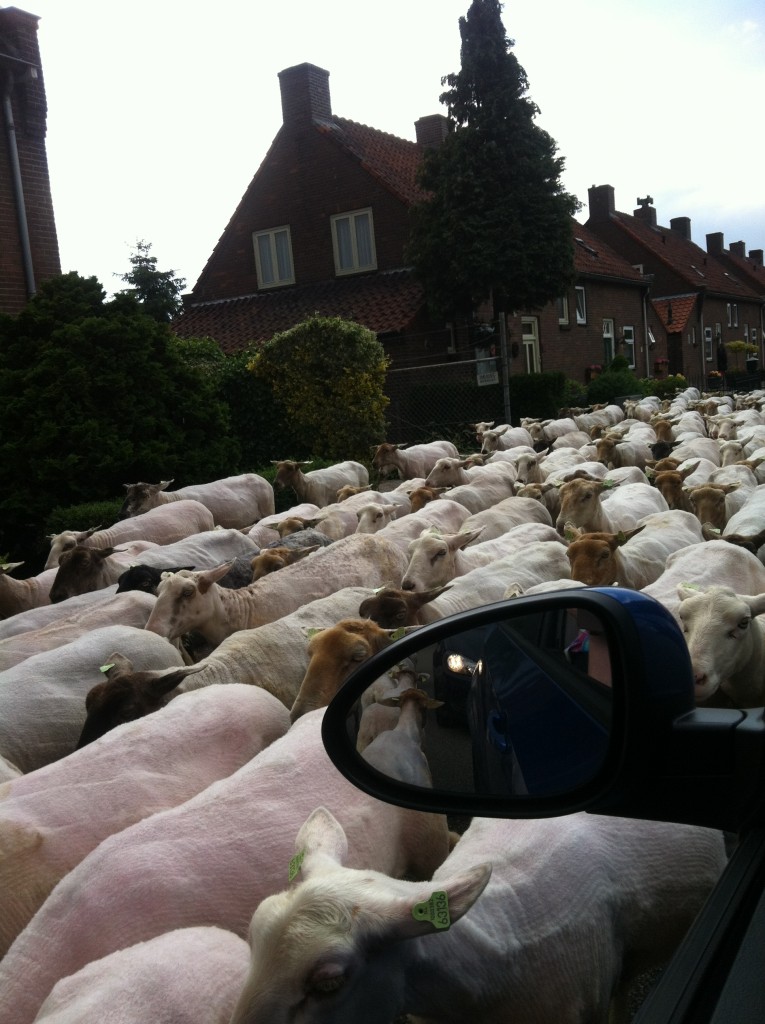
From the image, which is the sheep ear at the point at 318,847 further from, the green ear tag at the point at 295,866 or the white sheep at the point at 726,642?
the white sheep at the point at 726,642

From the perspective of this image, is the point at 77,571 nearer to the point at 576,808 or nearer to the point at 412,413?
the point at 576,808

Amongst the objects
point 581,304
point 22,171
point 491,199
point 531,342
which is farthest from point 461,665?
point 581,304

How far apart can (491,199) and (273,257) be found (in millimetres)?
8099

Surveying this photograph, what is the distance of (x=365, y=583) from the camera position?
23.4ft

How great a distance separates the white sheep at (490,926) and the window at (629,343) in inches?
1516

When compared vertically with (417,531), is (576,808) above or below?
above

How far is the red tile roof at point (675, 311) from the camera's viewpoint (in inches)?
1866

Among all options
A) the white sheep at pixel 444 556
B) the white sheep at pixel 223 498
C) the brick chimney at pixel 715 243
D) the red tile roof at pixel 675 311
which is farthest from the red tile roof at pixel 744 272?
the white sheep at pixel 444 556

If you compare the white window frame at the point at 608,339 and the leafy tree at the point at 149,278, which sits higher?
the leafy tree at the point at 149,278

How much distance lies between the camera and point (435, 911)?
2066 mm

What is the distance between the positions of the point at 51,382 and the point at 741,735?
12.8 meters

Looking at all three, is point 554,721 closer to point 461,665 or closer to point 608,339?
point 461,665

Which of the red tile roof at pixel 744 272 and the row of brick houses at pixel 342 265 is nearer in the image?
the row of brick houses at pixel 342 265

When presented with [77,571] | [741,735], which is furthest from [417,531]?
[741,735]
